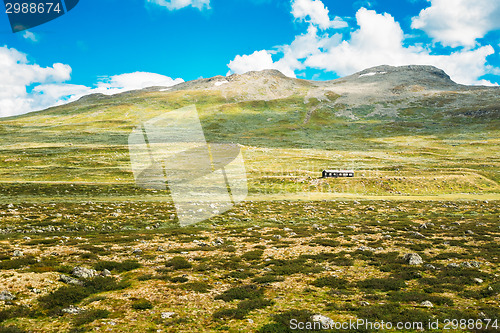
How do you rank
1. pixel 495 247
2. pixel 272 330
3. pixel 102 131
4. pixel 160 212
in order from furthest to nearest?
pixel 102 131 < pixel 160 212 < pixel 495 247 < pixel 272 330

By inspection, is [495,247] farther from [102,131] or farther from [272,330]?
[102,131]

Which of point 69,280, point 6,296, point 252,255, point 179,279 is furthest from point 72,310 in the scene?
point 252,255

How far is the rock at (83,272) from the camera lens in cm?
1451

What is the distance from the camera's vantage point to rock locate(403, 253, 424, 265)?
17.4 metres

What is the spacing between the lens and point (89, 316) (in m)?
10.8

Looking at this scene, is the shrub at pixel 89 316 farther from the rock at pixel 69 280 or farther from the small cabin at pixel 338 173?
the small cabin at pixel 338 173

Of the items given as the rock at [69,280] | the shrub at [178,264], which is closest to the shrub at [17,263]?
the rock at [69,280]

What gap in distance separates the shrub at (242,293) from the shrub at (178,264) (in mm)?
4653

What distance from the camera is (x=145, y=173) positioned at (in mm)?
81562

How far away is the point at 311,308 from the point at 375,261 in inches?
335

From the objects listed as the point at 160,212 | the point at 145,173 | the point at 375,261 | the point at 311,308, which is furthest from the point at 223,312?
the point at 145,173

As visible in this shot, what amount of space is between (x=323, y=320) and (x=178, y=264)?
10.4m

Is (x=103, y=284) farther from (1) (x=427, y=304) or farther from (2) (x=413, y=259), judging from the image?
(2) (x=413, y=259)

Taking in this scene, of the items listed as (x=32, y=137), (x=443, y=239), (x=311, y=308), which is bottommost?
(x=443, y=239)
